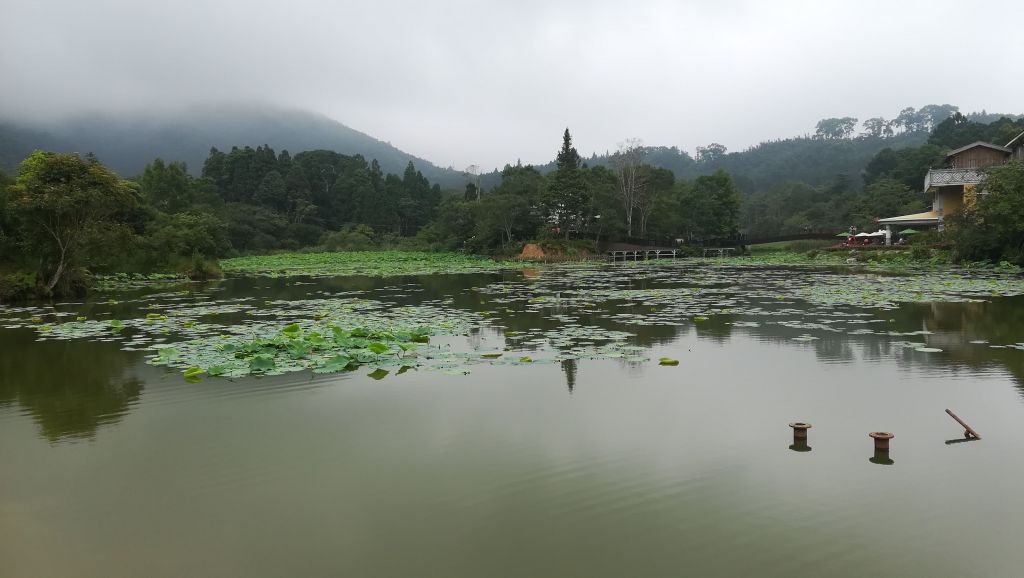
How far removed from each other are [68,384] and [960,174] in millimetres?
41536

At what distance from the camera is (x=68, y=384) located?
7.39 metres

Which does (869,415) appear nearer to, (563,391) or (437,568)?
(563,391)

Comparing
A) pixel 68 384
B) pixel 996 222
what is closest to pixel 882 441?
pixel 68 384

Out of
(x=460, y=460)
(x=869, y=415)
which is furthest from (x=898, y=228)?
(x=460, y=460)

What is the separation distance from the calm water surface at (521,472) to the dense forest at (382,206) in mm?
13039

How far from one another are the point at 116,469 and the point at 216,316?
30.7 feet

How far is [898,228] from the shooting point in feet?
148

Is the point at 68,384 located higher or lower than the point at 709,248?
lower

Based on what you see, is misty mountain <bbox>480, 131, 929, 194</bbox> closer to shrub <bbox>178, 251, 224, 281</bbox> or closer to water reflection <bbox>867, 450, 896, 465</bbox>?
shrub <bbox>178, 251, 224, 281</bbox>

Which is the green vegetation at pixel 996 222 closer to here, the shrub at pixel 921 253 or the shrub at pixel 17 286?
the shrub at pixel 921 253

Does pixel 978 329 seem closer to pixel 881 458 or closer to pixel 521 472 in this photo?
pixel 881 458

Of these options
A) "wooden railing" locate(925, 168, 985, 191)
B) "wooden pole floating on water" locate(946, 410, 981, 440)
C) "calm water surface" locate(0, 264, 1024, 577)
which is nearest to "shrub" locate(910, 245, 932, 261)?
"wooden railing" locate(925, 168, 985, 191)

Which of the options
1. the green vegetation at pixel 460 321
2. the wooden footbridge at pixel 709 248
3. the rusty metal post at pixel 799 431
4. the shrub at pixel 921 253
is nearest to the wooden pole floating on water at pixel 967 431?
the rusty metal post at pixel 799 431

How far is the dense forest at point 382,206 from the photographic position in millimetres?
18047
